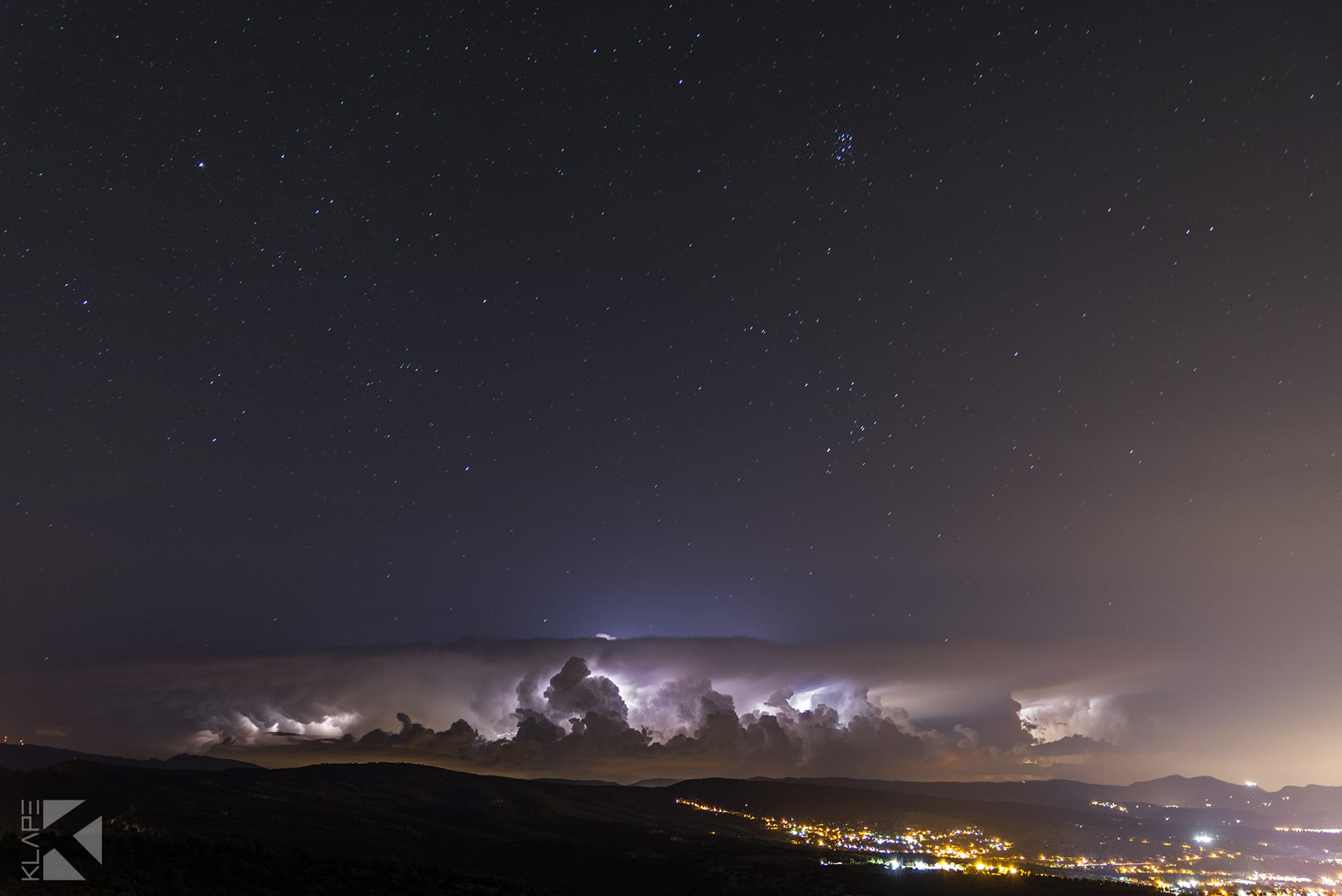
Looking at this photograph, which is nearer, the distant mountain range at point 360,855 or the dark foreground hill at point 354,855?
the dark foreground hill at point 354,855

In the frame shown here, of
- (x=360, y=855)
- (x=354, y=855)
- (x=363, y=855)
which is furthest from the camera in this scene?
(x=363, y=855)

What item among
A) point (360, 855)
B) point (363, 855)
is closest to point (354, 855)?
point (360, 855)

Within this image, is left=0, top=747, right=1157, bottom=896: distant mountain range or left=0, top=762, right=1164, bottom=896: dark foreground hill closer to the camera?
left=0, top=762, right=1164, bottom=896: dark foreground hill

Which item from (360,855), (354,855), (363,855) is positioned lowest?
(363,855)

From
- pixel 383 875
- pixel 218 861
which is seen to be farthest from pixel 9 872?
pixel 383 875

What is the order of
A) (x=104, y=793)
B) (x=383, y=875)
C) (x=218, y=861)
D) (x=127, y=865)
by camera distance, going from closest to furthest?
(x=127, y=865)
(x=218, y=861)
(x=383, y=875)
(x=104, y=793)

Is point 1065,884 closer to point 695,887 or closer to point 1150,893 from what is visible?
point 1150,893

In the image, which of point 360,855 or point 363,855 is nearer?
point 360,855

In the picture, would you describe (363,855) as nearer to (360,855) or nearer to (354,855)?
(360,855)
